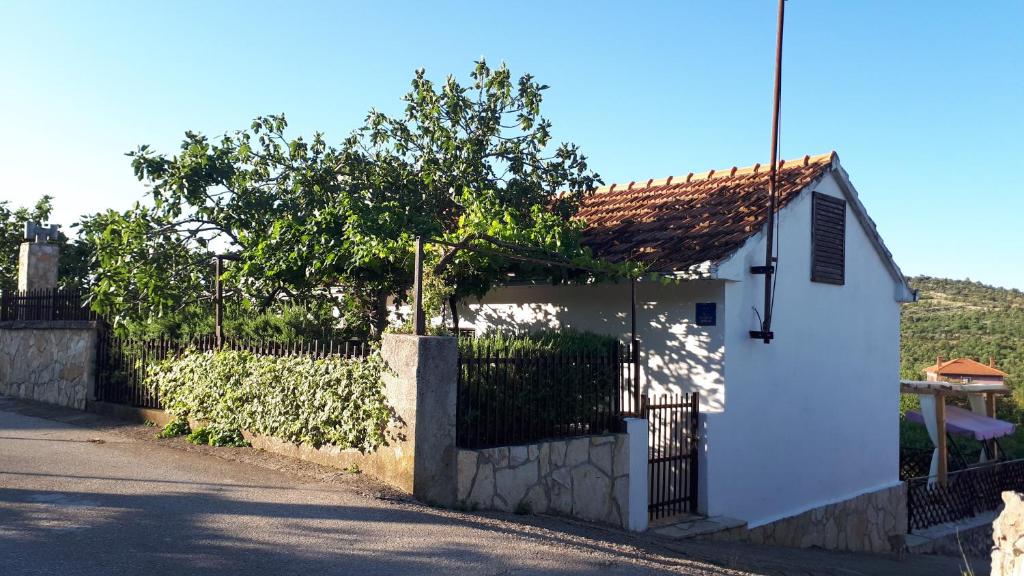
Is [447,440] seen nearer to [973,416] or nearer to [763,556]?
[763,556]

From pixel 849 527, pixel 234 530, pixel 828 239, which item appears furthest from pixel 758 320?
pixel 234 530

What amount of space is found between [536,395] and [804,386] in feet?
17.6

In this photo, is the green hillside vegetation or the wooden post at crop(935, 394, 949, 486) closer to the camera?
the wooden post at crop(935, 394, 949, 486)

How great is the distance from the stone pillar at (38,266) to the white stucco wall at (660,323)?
861cm

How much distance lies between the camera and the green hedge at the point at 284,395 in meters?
8.30

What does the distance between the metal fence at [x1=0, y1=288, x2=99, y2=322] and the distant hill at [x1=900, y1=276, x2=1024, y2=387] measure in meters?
25.6

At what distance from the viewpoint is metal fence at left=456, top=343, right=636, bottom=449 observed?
8383mm

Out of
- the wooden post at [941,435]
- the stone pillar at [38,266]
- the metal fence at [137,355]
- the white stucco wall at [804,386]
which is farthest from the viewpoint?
the wooden post at [941,435]

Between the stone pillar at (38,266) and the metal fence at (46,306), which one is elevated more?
the stone pillar at (38,266)

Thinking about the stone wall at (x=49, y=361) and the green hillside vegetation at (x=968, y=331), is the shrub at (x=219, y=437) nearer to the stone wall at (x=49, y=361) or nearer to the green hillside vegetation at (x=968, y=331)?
the stone wall at (x=49, y=361)

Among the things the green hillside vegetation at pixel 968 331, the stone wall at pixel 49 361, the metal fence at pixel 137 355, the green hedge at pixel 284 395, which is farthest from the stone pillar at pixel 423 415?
the green hillside vegetation at pixel 968 331

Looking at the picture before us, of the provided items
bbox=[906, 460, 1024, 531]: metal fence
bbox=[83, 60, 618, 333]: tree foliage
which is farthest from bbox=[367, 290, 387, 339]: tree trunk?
bbox=[906, 460, 1024, 531]: metal fence

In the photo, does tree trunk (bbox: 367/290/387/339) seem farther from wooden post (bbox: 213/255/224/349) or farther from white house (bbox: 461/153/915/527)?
white house (bbox: 461/153/915/527)

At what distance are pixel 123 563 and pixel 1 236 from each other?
16197mm
